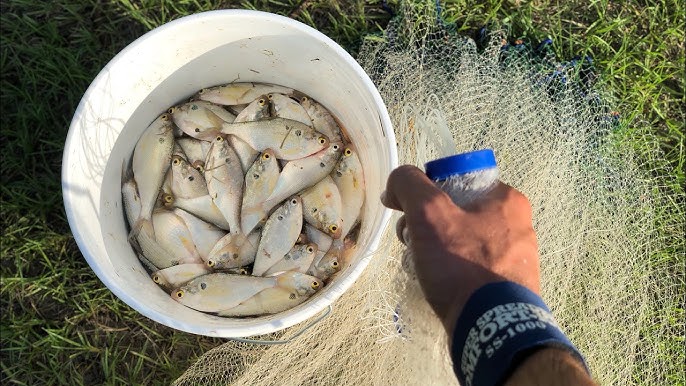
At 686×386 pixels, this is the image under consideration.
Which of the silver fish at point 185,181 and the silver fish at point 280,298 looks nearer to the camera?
the silver fish at point 280,298

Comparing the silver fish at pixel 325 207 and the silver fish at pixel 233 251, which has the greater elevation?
the silver fish at pixel 325 207

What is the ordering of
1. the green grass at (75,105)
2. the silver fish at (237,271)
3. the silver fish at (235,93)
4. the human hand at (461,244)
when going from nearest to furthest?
the human hand at (461,244) < the silver fish at (237,271) < the silver fish at (235,93) < the green grass at (75,105)

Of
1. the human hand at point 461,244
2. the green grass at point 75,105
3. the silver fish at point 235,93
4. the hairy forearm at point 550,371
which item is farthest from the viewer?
the green grass at point 75,105

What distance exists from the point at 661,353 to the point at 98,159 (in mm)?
2179

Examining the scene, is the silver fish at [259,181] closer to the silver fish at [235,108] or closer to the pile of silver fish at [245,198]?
the pile of silver fish at [245,198]

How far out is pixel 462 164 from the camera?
1181mm

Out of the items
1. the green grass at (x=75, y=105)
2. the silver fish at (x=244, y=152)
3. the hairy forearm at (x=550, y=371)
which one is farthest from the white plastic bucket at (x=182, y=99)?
the hairy forearm at (x=550, y=371)

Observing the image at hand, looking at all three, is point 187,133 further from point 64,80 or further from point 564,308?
point 564,308

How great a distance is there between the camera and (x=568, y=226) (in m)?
2.01

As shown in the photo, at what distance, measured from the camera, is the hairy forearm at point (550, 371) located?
896mm

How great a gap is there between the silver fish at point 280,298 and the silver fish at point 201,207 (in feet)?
1.00

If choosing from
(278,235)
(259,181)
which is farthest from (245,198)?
(278,235)

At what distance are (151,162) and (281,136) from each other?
0.47 meters

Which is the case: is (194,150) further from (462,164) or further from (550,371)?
(550,371)
